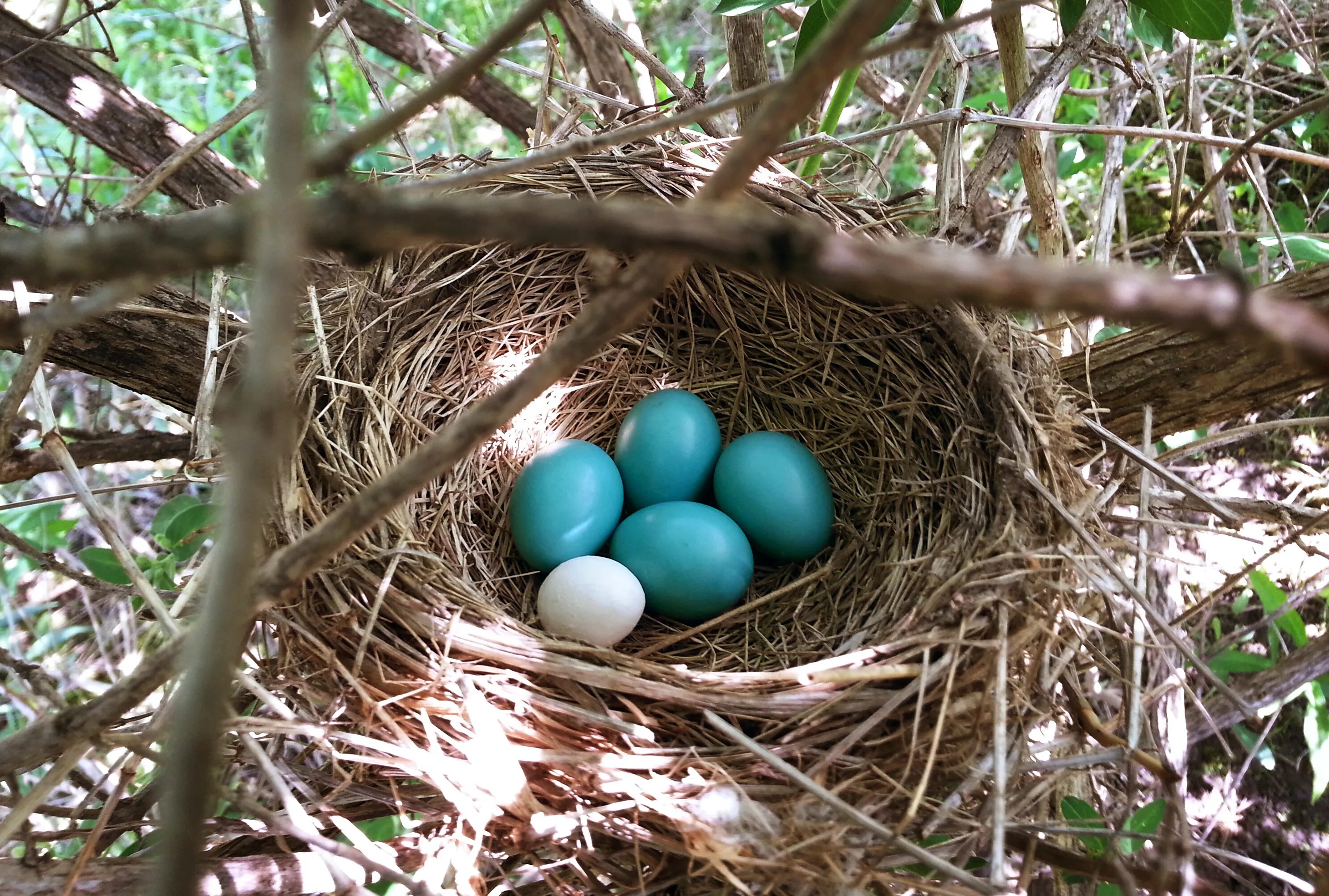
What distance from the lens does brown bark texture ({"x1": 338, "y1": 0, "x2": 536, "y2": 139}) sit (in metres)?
1.77

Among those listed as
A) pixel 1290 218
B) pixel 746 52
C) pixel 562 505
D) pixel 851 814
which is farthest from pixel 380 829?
pixel 1290 218

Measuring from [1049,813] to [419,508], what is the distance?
3.17 feet

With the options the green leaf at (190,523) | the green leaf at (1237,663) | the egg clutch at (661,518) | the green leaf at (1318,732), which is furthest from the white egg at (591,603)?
the green leaf at (1318,732)

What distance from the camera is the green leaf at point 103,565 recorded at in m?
1.21

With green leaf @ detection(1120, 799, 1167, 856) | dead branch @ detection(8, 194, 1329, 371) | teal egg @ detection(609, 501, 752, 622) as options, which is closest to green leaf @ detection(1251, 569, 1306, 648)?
green leaf @ detection(1120, 799, 1167, 856)

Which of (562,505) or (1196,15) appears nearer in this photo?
(1196,15)

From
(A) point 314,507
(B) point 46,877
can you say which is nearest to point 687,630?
(A) point 314,507

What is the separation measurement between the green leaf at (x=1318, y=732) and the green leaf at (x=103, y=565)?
1.71m

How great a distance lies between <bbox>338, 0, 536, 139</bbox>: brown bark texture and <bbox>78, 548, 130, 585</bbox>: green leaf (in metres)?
1.08

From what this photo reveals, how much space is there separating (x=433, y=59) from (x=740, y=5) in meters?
0.94

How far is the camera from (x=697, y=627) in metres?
1.25

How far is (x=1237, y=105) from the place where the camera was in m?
1.85

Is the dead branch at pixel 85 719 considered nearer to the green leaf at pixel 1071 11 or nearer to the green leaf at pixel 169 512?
the green leaf at pixel 169 512

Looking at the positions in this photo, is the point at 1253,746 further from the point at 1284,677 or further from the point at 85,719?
the point at 85,719
